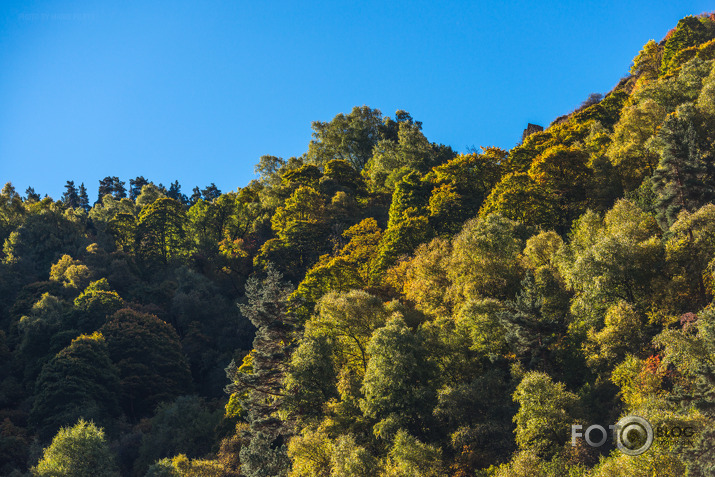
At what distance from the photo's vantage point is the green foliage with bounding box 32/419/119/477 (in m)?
44.7

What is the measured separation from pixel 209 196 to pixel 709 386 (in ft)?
415

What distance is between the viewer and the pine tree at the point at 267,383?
40.4 m

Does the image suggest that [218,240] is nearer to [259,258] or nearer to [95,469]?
[259,258]

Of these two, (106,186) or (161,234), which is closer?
(161,234)

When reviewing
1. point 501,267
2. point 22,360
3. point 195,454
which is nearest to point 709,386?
point 501,267

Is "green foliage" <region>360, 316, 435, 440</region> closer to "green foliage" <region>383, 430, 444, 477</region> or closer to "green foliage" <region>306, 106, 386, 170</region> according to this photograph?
"green foliage" <region>383, 430, 444, 477</region>

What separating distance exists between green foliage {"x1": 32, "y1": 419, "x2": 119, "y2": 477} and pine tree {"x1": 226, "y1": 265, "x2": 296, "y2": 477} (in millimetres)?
15181

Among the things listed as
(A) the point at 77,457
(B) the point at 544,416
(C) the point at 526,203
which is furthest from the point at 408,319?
(A) the point at 77,457

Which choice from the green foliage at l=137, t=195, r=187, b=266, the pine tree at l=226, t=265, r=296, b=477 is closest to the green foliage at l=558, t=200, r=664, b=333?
the pine tree at l=226, t=265, r=296, b=477

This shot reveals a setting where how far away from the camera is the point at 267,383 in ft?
145

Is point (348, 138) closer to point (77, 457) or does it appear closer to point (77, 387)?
point (77, 387)

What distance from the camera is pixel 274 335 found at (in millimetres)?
45719

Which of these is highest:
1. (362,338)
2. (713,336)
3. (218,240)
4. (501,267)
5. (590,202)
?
(218,240)

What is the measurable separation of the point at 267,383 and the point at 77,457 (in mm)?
20143
